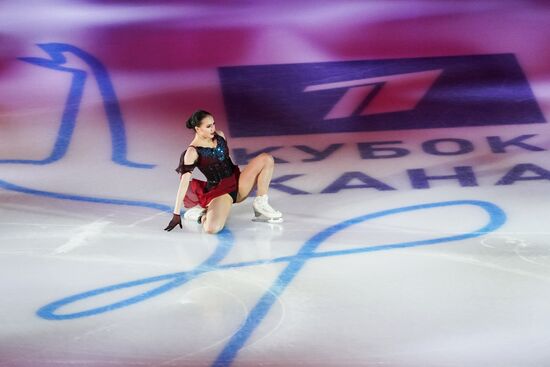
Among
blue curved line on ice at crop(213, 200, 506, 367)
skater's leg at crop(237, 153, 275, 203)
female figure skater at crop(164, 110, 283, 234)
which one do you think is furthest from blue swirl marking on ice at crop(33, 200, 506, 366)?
skater's leg at crop(237, 153, 275, 203)

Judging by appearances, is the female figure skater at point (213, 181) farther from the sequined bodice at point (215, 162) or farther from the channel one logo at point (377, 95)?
the channel one logo at point (377, 95)

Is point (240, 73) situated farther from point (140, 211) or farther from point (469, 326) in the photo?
point (469, 326)

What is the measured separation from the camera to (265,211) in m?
5.57

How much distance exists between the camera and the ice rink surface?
13.7 feet

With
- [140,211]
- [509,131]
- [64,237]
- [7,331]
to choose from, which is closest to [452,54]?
[509,131]

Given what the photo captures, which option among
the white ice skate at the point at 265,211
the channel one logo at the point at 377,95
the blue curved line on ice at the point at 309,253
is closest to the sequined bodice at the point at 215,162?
the white ice skate at the point at 265,211

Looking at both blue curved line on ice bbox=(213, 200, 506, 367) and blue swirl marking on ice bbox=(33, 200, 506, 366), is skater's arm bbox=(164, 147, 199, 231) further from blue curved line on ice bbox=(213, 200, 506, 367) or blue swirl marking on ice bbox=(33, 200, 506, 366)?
blue curved line on ice bbox=(213, 200, 506, 367)

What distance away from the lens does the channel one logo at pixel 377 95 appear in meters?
7.11

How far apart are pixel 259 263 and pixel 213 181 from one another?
2.56ft

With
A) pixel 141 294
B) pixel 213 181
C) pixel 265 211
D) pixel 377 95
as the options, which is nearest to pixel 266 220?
pixel 265 211

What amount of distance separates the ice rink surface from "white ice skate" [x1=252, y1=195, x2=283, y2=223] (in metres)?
0.06

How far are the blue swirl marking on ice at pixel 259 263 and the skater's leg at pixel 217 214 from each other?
6cm

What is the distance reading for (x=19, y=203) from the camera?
19.5 ft

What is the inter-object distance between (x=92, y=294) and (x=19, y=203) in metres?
1.49
